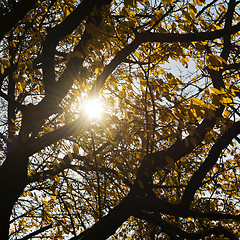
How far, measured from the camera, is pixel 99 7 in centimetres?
324

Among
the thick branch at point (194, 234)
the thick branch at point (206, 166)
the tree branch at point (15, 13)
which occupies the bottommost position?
the thick branch at point (194, 234)

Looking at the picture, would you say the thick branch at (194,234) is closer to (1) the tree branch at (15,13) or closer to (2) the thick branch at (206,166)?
(2) the thick branch at (206,166)

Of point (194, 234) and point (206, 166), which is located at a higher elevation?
point (206, 166)

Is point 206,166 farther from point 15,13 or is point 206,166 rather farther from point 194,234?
point 15,13

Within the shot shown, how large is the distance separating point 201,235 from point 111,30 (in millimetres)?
2807

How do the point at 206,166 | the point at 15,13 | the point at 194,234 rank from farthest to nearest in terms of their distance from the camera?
the point at 206,166, the point at 194,234, the point at 15,13

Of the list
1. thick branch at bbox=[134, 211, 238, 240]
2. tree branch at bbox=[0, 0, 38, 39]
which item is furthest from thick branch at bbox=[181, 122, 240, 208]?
tree branch at bbox=[0, 0, 38, 39]

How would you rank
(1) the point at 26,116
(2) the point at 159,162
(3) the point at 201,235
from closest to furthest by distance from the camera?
(3) the point at 201,235
(1) the point at 26,116
(2) the point at 159,162

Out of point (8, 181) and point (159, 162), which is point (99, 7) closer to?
point (159, 162)

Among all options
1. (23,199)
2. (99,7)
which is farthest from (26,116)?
(23,199)

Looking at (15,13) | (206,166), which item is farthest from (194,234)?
(15,13)

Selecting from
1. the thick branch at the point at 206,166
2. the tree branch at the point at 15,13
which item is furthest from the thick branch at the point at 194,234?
the tree branch at the point at 15,13

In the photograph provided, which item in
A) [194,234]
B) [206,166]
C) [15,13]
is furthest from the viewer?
[206,166]

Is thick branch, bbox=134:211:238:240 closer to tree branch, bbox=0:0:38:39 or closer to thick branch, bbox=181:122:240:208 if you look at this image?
thick branch, bbox=181:122:240:208
